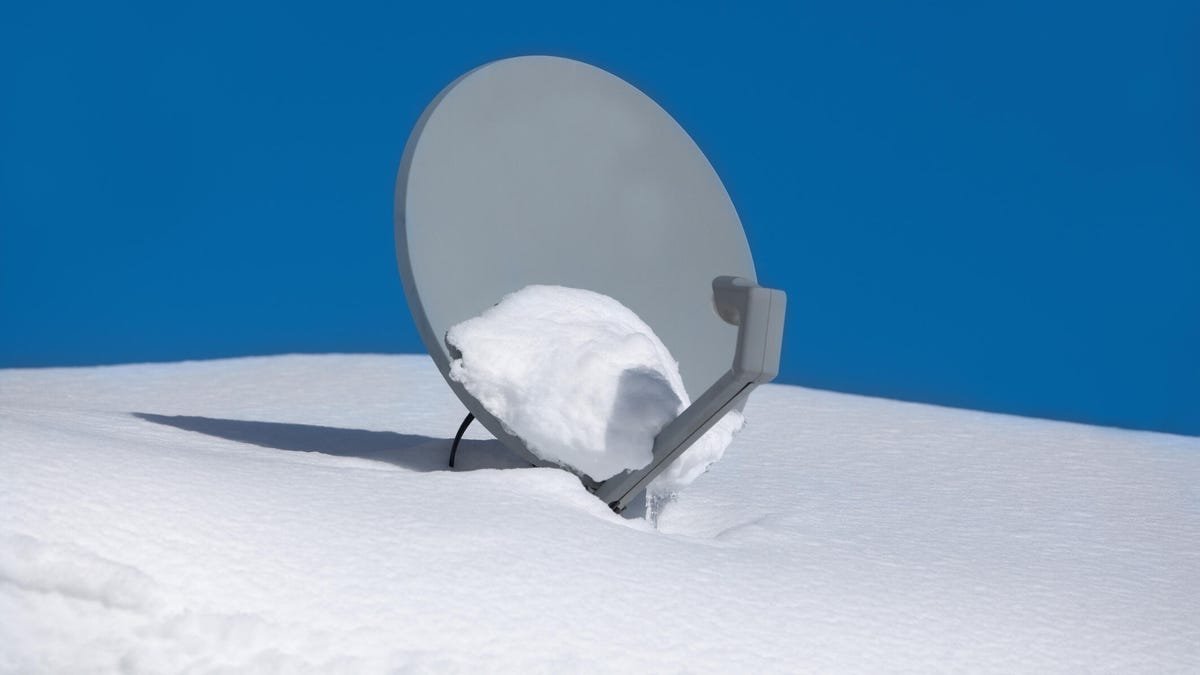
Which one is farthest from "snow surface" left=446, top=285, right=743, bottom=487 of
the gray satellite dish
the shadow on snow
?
the shadow on snow

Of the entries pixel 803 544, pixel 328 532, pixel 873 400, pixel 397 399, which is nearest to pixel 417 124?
pixel 328 532

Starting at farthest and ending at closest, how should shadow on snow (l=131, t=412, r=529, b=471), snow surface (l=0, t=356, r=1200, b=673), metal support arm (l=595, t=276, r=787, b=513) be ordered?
1. shadow on snow (l=131, t=412, r=529, b=471)
2. metal support arm (l=595, t=276, r=787, b=513)
3. snow surface (l=0, t=356, r=1200, b=673)

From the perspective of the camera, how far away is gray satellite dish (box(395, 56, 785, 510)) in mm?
2369

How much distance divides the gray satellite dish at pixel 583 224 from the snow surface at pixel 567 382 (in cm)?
3

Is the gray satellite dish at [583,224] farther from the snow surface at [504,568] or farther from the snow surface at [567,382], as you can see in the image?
the snow surface at [504,568]

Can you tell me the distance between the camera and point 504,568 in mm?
1859

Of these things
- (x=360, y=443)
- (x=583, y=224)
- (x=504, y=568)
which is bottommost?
(x=504, y=568)

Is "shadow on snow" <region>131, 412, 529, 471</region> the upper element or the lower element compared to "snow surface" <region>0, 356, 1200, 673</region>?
upper

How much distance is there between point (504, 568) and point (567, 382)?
0.64m

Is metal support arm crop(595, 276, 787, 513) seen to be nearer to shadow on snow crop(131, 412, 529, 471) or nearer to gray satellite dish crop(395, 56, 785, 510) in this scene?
gray satellite dish crop(395, 56, 785, 510)

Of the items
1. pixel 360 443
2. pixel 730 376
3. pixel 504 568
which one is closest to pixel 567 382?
pixel 730 376

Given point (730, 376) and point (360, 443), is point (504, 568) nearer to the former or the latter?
point (730, 376)

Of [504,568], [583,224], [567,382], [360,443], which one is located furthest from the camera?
[360,443]

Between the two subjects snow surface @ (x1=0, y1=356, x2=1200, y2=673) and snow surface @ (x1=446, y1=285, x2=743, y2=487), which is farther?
snow surface @ (x1=446, y1=285, x2=743, y2=487)
